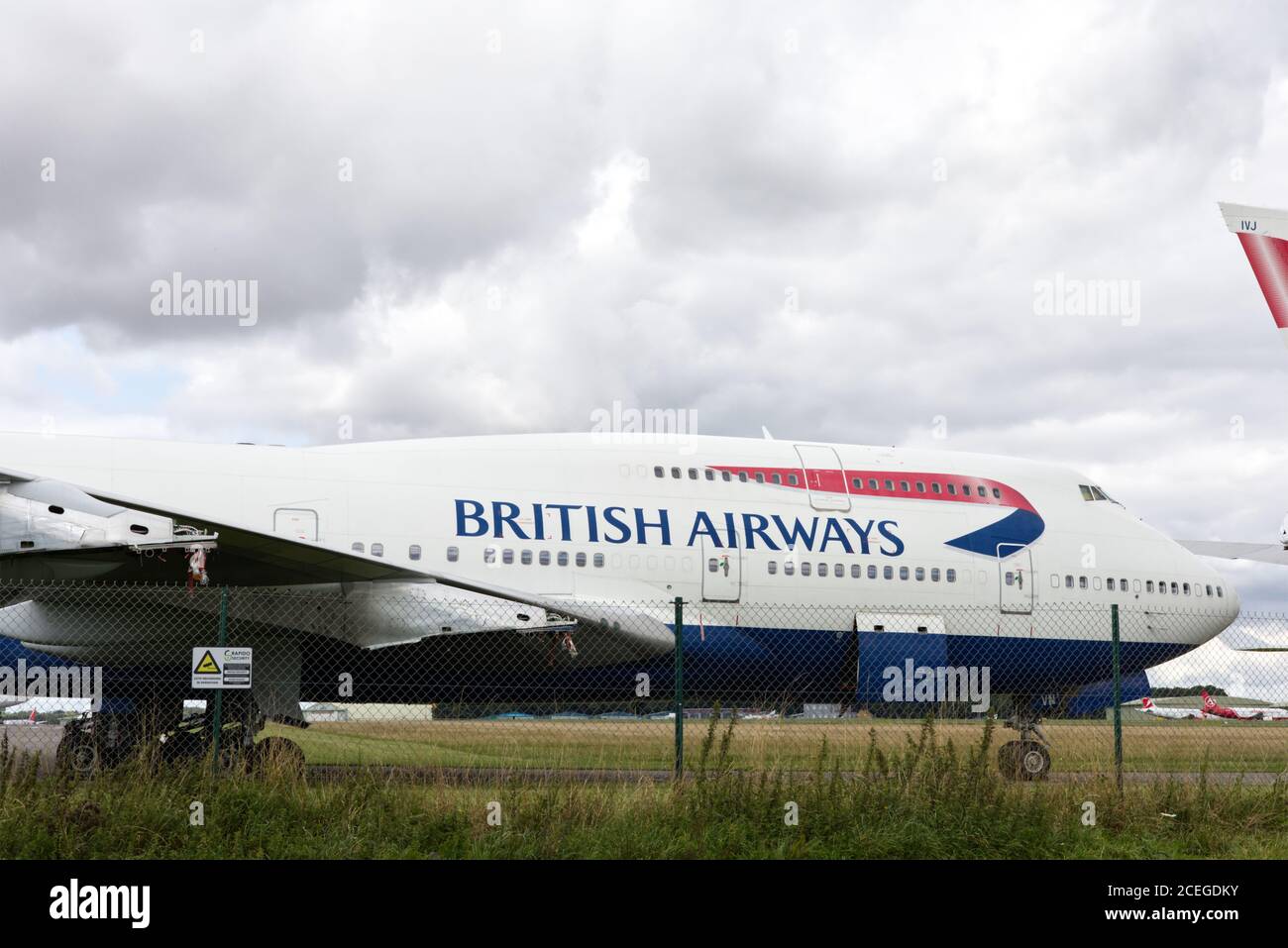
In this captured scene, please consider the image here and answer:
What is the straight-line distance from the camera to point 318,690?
13797 mm

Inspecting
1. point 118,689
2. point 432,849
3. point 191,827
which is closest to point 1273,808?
point 432,849

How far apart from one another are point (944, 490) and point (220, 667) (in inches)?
437

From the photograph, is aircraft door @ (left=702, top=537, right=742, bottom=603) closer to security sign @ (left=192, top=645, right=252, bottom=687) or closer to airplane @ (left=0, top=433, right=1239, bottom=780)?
airplane @ (left=0, top=433, right=1239, bottom=780)

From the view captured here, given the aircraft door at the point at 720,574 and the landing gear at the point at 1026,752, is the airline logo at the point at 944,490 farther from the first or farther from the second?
the landing gear at the point at 1026,752

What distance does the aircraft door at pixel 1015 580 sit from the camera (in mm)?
15984

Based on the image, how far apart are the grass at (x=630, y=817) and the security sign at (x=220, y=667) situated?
760 mm

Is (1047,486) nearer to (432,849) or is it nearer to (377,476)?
(377,476)

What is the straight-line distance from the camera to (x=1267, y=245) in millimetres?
8047

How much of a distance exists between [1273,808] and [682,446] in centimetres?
880

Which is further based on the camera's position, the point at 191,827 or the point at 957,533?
the point at 957,533

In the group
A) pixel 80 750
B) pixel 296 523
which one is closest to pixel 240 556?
pixel 296 523
